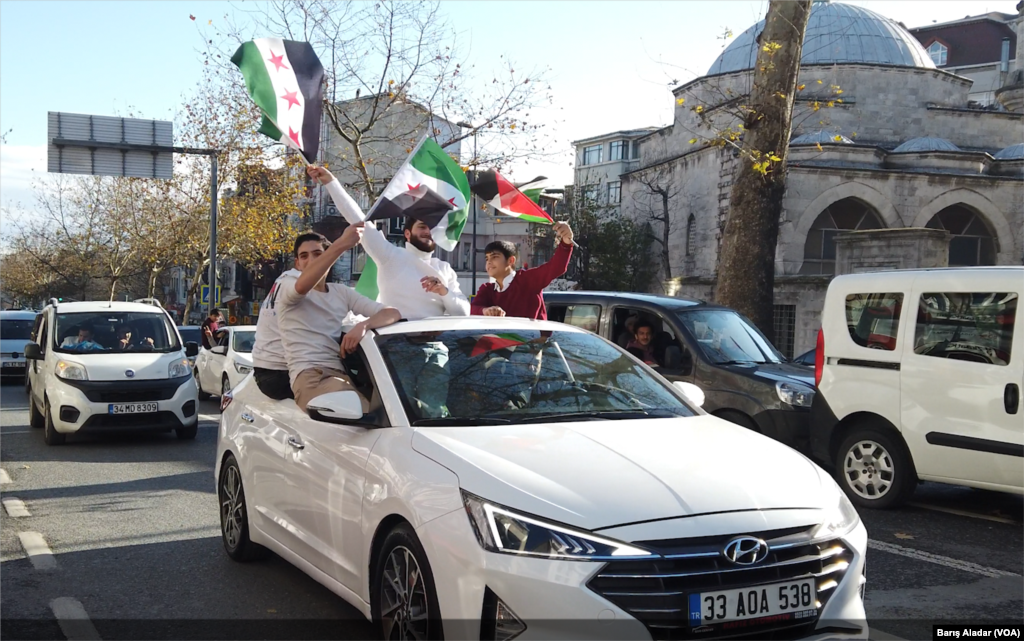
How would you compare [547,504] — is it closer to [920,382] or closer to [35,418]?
[920,382]

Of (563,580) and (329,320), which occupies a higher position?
(329,320)

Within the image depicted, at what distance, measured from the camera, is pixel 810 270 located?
40562 millimetres

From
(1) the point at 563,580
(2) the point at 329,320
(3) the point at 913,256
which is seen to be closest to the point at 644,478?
(1) the point at 563,580

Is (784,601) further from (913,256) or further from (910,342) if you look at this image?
(913,256)

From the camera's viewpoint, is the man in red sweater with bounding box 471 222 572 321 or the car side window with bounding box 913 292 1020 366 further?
the man in red sweater with bounding box 471 222 572 321

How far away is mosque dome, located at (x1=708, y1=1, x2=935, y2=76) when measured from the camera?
45031mm

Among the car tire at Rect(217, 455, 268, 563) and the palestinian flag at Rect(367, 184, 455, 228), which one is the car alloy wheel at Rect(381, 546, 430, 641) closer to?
the car tire at Rect(217, 455, 268, 563)

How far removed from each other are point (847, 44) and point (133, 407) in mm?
40916

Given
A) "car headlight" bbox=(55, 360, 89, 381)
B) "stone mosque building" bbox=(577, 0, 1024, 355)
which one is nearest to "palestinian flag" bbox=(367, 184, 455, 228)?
"car headlight" bbox=(55, 360, 89, 381)

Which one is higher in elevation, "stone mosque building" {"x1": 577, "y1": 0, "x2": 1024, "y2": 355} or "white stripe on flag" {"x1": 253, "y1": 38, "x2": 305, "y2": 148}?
"stone mosque building" {"x1": 577, "y1": 0, "x2": 1024, "y2": 355}

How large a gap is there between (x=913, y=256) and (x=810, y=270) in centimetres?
1650

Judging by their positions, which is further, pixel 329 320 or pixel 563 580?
pixel 329 320

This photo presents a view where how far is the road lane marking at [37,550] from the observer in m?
6.45

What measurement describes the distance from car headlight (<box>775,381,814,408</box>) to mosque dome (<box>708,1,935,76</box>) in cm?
3705
